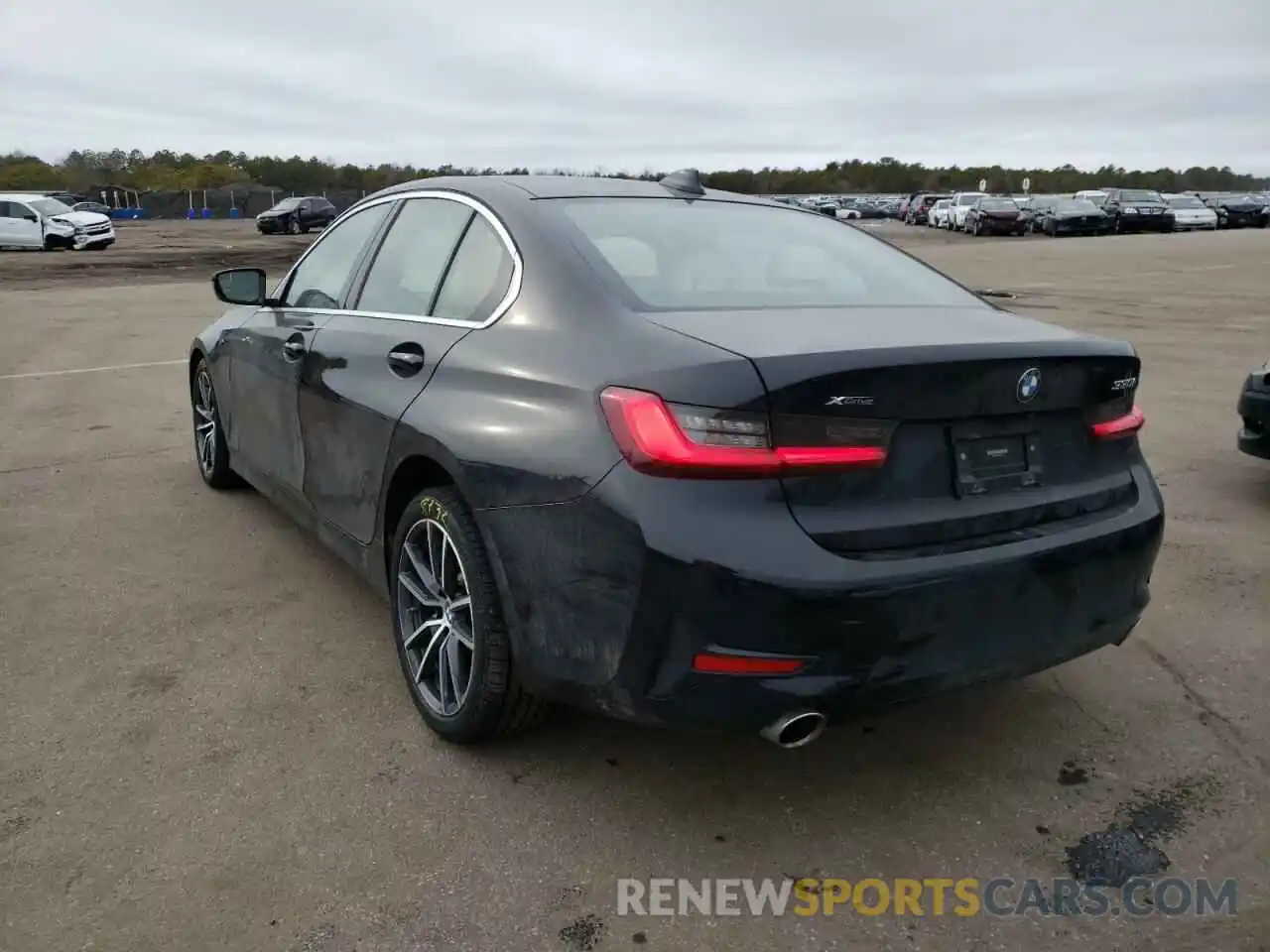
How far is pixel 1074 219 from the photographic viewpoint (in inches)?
1617

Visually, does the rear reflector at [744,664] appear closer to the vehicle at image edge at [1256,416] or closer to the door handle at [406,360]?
the door handle at [406,360]

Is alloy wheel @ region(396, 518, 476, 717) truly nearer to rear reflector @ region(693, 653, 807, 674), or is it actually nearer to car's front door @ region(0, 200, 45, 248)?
rear reflector @ region(693, 653, 807, 674)

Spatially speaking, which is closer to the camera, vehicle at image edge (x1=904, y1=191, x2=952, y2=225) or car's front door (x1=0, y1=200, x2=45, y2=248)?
car's front door (x1=0, y1=200, x2=45, y2=248)

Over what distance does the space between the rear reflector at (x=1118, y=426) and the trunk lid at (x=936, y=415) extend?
0.08ft

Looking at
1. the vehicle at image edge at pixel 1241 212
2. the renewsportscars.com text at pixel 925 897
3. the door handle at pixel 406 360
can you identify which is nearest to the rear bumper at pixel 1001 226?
the vehicle at image edge at pixel 1241 212

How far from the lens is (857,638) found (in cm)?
244

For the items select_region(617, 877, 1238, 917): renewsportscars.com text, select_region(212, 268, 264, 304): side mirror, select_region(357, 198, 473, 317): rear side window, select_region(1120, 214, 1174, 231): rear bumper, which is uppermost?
select_region(1120, 214, 1174, 231): rear bumper

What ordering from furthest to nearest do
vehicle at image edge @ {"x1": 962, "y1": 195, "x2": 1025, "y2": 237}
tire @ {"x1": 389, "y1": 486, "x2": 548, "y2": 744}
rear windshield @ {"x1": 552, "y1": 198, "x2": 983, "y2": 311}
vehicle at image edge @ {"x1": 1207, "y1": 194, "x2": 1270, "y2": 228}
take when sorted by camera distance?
vehicle at image edge @ {"x1": 1207, "y1": 194, "x2": 1270, "y2": 228} < vehicle at image edge @ {"x1": 962, "y1": 195, "x2": 1025, "y2": 237} < rear windshield @ {"x1": 552, "y1": 198, "x2": 983, "y2": 311} < tire @ {"x1": 389, "y1": 486, "x2": 548, "y2": 744}

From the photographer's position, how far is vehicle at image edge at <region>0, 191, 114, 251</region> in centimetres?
3183

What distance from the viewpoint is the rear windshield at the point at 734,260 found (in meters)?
3.03

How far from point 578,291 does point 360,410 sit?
103 cm

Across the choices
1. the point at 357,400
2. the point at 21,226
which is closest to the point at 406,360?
the point at 357,400

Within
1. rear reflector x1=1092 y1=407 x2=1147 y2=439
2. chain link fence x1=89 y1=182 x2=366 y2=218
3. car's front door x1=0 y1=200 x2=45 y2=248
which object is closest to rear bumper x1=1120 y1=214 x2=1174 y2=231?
car's front door x1=0 y1=200 x2=45 y2=248

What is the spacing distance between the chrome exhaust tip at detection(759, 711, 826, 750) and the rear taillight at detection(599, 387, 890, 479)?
0.55 metres
